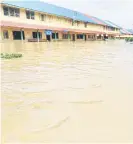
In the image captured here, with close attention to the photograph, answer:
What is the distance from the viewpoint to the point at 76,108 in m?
3.63

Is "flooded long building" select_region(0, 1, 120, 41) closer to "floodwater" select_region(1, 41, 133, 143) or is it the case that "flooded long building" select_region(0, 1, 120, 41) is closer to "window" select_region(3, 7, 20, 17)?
"window" select_region(3, 7, 20, 17)

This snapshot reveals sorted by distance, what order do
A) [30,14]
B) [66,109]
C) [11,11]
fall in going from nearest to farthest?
[66,109] → [11,11] → [30,14]

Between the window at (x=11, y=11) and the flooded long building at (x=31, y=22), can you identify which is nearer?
the flooded long building at (x=31, y=22)

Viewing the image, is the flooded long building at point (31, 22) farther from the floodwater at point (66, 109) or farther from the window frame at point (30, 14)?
the floodwater at point (66, 109)

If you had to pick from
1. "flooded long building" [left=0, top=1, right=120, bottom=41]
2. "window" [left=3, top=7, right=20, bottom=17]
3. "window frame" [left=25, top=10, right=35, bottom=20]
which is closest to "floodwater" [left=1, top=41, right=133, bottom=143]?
"flooded long building" [left=0, top=1, right=120, bottom=41]

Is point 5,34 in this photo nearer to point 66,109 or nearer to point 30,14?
point 30,14

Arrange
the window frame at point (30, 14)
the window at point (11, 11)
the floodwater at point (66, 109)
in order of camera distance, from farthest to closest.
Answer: the window frame at point (30, 14)
the window at point (11, 11)
the floodwater at point (66, 109)

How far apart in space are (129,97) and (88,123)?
1.57 m

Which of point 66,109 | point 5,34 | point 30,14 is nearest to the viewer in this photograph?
point 66,109

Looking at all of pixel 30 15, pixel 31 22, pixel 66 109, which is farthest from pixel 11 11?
pixel 66 109

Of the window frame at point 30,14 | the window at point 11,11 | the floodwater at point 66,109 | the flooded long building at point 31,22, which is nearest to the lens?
the floodwater at point 66,109

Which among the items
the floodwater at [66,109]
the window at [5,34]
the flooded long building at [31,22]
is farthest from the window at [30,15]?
the floodwater at [66,109]

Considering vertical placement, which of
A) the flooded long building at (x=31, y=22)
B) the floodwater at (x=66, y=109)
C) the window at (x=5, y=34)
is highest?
the flooded long building at (x=31, y=22)

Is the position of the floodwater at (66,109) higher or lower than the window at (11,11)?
lower
